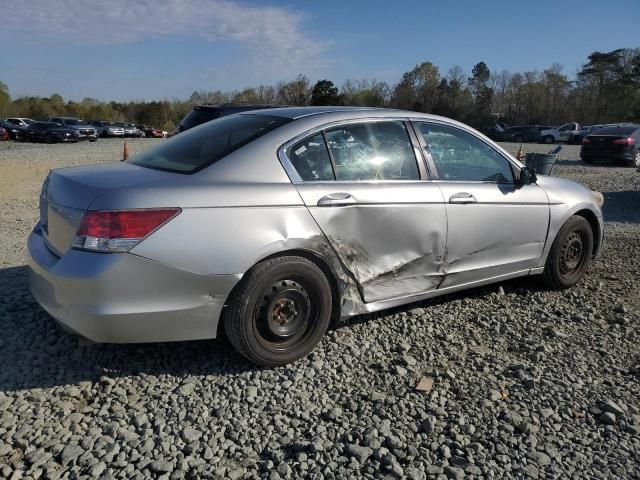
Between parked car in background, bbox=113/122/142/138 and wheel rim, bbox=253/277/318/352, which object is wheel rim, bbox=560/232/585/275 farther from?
parked car in background, bbox=113/122/142/138

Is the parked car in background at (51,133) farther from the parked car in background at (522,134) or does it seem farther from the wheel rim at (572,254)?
the wheel rim at (572,254)

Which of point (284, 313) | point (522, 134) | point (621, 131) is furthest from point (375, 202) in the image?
point (522, 134)

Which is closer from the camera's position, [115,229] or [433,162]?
[115,229]

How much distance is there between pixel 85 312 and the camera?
2.93 metres

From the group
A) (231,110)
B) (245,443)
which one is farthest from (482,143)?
(231,110)

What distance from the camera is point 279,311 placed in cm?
341

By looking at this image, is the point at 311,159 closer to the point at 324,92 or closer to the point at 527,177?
the point at 527,177

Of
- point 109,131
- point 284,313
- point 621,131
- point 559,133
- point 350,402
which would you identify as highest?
point 559,133

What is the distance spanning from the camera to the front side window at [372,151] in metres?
3.72

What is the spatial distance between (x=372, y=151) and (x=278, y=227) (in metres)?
1.01

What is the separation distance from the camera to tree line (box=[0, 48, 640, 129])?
67000mm

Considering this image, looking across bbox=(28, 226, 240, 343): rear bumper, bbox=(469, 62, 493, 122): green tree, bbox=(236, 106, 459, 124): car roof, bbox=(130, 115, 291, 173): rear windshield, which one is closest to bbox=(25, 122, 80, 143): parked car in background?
bbox=(130, 115, 291, 173): rear windshield

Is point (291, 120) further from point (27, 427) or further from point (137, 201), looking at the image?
point (27, 427)

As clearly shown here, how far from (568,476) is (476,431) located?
469 mm
